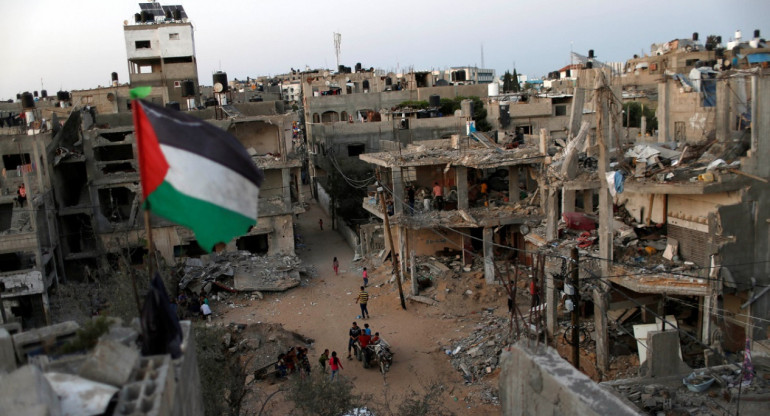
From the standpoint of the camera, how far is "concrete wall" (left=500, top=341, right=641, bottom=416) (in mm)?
6730

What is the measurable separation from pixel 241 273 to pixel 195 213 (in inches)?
935

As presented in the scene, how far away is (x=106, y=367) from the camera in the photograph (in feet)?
18.7

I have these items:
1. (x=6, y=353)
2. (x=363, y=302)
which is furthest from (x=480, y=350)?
(x=6, y=353)

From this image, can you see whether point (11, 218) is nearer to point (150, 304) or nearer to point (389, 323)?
point (389, 323)

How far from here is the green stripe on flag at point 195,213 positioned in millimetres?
6477

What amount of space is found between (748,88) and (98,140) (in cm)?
2784

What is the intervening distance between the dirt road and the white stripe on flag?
11.9 m

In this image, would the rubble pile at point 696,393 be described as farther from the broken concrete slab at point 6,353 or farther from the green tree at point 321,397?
the broken concrete slab at point 6,353

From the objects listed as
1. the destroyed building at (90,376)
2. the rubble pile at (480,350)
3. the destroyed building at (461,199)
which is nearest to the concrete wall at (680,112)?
the destroyed building at (461,199)

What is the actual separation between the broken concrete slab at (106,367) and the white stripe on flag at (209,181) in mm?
1724

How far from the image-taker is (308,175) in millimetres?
57969

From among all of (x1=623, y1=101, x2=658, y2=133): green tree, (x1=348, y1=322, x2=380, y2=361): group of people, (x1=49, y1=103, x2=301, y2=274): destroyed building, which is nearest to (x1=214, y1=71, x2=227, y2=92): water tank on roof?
(x1=49, y1=103, x2=301, y2=274): destroyed building

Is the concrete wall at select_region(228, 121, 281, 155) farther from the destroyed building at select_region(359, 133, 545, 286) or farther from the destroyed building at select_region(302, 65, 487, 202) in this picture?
the destroyed building at select_region(359, 133, 545, 286)

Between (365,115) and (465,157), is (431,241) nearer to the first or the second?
(465,157)
